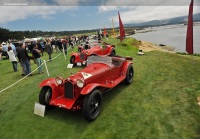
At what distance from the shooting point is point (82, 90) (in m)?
5.94

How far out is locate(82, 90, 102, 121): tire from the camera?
5727mm

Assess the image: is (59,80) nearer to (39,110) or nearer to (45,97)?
(45,97)

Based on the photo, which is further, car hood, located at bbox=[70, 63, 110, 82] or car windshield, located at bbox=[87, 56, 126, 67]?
car windshield, located at bbox=[87, 56, 126, 67]

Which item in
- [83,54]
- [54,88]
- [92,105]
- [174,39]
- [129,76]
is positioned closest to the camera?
[92,105]

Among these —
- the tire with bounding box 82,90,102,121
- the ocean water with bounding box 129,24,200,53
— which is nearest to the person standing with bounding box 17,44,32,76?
the tire with bounding box 82,90,102,121

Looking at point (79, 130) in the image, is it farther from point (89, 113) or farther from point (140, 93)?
point (140, 93)

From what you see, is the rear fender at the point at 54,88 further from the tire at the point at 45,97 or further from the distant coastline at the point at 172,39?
the distant coastline at the point at 172,39

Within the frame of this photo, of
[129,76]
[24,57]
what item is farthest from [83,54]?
[129,76]

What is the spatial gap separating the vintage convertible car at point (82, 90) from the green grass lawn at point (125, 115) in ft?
1.57

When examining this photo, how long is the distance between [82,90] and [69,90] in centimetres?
69

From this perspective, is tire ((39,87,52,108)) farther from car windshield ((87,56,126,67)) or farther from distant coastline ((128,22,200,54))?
distant coastline ((128,22,200,54))

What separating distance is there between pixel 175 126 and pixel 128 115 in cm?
147

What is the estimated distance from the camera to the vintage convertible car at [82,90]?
5965 mm

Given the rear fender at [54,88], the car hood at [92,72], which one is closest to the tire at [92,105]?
the car hood at [92,72]
